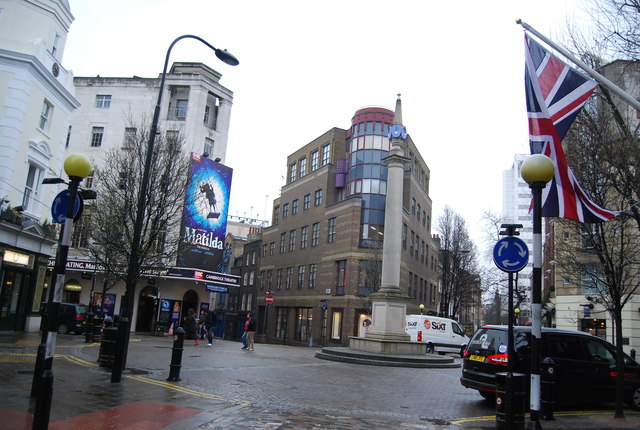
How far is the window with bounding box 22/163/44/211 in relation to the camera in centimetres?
2269

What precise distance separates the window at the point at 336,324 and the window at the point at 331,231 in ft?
20.2

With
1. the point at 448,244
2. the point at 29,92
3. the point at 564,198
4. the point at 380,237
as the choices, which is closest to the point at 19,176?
the point at 29,92

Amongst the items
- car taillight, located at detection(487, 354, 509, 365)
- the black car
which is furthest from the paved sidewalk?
car taillight, located at detection(487, 354, 509, 365)

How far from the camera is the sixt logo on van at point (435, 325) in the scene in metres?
30.3

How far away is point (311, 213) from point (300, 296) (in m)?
7.66

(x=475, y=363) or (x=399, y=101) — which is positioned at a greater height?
(x=399, y=101)

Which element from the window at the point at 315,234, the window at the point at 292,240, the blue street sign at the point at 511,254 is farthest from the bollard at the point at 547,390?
the window at the point at 292,240

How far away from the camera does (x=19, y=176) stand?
857 inches

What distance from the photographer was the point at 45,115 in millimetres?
23828

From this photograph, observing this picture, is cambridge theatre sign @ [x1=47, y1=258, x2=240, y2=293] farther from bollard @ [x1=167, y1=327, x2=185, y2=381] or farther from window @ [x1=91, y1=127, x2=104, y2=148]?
bollard @ [x1=167, y1=327, x2=185, y2=381]

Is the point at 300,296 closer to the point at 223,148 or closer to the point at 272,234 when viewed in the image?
the point at 272,234

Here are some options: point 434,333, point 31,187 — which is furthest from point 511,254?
point 434,333

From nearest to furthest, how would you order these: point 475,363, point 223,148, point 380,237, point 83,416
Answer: point 83,416 < point 475,363 < point 380,237 < point 223,148

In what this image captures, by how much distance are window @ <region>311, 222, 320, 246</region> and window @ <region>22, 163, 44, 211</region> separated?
80.9ft
